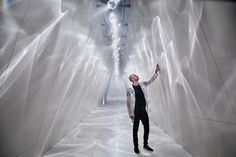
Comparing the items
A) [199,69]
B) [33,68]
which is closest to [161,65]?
[199,69]

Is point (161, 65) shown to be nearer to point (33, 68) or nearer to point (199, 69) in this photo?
point (199, 69)

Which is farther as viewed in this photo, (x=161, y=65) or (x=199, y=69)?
(x=161, y=65)

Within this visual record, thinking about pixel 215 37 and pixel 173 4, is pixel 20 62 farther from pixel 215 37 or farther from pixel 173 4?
pixel 173 4

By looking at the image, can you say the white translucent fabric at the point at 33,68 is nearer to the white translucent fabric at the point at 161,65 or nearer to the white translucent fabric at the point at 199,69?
the white translucent fabric at the point at 161,65

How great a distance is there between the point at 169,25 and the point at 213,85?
195 centimetres

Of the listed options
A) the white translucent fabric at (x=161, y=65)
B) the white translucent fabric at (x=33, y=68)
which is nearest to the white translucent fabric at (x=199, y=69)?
the white translucent fabric at (x=161, y=65)

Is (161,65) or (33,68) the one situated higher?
(161,65)

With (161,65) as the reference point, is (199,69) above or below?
below

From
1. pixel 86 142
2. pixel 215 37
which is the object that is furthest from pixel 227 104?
pixel 86 142

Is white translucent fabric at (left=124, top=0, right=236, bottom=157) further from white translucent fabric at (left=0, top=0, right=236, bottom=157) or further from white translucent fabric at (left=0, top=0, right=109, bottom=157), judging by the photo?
white translucent fabric at (left=0, top=0, right=109, bottom=157)

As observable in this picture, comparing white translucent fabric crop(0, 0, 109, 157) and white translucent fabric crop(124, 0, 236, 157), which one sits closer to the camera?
white translucent fabric crop(124, 0, 236, 157)

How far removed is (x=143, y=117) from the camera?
4.30 metres

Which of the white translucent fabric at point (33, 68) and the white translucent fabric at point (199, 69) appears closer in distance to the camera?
the white translucent fabric at point (199, 69)

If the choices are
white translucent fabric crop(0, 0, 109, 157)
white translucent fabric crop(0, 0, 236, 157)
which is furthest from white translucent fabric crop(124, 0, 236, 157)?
white translucent fabric crop(0, 0, 109, 157)
